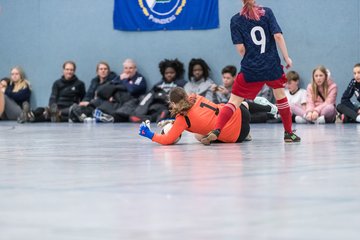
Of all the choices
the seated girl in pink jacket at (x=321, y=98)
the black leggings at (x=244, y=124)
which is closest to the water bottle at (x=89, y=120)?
the seated girl in pink jacket at (x=321, y=98)

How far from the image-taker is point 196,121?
24.6ft

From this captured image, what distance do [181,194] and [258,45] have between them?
4.02m

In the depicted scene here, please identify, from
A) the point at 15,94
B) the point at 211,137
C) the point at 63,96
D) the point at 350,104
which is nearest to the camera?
the point at 211,137

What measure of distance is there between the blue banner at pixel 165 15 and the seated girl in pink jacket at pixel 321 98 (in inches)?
85.7

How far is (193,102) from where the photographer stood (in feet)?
24.8

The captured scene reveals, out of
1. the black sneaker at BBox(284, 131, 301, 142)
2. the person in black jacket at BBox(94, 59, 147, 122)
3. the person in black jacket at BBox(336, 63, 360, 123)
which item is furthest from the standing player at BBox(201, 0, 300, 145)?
the person in black jacket at BBox(94, 59, 147, 122)

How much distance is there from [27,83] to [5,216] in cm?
1277

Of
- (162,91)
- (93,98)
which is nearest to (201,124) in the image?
(162,91)

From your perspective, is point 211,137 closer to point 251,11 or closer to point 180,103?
point 180,103

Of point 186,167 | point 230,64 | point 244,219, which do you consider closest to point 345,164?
point 186,167

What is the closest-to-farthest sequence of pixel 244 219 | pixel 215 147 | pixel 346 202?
pixel 244 219
pixel 346 202
pixel 215 147

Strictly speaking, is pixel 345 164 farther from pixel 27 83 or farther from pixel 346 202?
pixel 27 83

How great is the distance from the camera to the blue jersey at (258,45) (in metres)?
7.57

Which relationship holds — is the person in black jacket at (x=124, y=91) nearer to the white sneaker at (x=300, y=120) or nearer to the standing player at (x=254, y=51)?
the white sneaker at (x=300, y=120)
